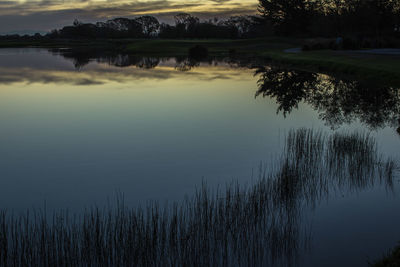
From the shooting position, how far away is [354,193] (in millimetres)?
12781

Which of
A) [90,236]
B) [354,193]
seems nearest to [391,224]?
[354,193]

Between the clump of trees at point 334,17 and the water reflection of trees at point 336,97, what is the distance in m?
56.0

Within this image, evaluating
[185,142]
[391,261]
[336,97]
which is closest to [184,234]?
[391,261]

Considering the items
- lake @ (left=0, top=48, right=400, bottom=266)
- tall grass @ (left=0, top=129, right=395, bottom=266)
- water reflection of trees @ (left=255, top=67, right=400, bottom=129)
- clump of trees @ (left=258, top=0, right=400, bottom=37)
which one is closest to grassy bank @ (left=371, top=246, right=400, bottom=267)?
lake @ (left=0, top=48, right=400, bottom=266)

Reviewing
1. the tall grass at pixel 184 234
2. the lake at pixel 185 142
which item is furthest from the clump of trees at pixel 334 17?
the tall grass at pixel 184 234

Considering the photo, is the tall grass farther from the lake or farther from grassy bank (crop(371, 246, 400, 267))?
grassy bank (crop(371, 246, 400, 267))

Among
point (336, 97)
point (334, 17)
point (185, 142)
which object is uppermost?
point (334, 17)

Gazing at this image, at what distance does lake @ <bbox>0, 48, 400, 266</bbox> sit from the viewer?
1144 centimetres

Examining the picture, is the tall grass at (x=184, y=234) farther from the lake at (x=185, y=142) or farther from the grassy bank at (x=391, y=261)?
the grassy bank at (x=391, y=261)

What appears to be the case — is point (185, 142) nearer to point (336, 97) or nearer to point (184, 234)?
point (184, 234)

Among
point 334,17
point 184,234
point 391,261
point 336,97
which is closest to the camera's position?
point 391,261

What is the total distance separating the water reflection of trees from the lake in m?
0.08

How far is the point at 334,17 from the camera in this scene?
108 m

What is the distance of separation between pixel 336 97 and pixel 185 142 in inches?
642
